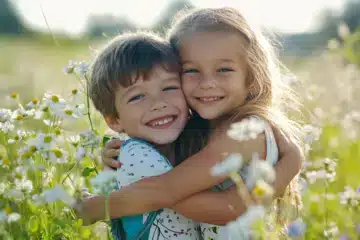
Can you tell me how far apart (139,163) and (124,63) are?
1.47ft

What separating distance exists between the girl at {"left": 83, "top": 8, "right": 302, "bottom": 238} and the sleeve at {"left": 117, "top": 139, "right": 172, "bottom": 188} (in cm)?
5

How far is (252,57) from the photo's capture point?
2.98m

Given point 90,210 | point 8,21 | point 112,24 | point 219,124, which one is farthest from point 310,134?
point 8,21

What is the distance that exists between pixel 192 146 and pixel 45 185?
0.65 metres

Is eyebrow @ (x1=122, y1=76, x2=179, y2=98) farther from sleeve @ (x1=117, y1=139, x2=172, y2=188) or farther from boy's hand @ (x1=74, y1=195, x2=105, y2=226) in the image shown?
boy's hand @ (x1=74, y1=195, x2=105, y2=226)

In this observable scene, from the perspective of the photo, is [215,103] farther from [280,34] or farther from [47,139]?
[280,34]

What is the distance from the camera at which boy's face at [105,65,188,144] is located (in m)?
2.78

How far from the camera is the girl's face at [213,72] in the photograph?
9.45ft

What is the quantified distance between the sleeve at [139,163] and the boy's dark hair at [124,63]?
0.27 meters

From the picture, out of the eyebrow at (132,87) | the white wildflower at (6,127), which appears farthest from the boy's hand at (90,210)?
the white wildflower at (6,127)

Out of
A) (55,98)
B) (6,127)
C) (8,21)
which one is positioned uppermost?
(8,21)

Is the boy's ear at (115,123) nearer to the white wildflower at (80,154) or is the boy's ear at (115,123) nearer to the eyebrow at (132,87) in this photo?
the eyebrow at (132,87)

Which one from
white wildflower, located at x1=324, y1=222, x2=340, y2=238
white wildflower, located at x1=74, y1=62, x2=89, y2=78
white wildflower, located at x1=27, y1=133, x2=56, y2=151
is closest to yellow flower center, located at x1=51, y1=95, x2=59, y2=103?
white wildflower, located at x1=74, y1=62, x2=89, y2=78

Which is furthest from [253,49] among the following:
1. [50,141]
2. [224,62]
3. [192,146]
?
[50,141]
